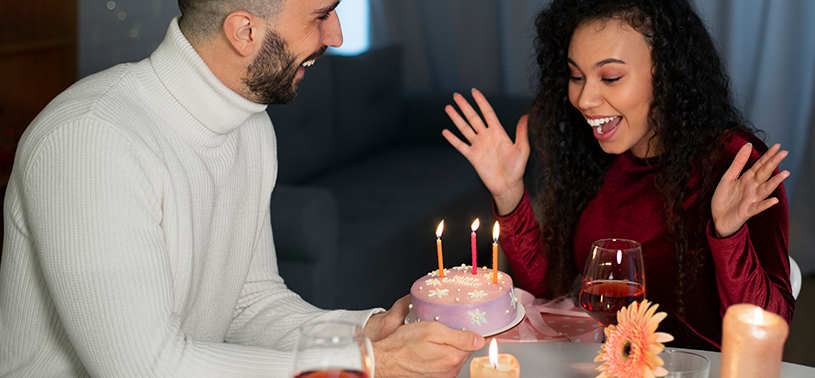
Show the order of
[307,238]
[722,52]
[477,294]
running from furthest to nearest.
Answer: [722,52] → [307,238] → [477,294]

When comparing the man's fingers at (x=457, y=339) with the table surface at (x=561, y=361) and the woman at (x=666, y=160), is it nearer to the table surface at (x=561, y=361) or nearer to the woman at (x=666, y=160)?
the table surface at (x=561, y=361)

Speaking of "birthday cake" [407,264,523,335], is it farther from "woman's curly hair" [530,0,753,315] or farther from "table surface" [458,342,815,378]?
"woman's curly hair" [530,0,753,315]

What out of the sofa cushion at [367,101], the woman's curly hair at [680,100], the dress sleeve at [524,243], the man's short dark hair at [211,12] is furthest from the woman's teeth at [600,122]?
the sofa cushion at [367,101]

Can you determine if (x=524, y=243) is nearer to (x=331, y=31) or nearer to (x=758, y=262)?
(x=758, y=262)

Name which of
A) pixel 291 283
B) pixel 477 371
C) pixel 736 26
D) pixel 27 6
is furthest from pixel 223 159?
pixel 736 26

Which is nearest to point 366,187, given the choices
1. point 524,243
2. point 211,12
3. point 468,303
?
point 524,243

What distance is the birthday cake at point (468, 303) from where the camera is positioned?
110 centimetres

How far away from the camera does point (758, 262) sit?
142 cm

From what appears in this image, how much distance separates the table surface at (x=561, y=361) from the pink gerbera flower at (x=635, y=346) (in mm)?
192

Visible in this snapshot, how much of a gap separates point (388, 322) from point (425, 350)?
0.82 ft

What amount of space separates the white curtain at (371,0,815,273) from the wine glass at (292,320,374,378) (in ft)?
Answer: 8.80

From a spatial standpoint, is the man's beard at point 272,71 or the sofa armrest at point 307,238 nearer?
the man's beard at point 272,71

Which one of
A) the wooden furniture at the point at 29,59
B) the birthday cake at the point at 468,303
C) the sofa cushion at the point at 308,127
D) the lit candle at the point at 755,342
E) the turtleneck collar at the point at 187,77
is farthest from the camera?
the wooden furniture at the point at 29,59

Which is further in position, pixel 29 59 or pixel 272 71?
pixel 29 59
